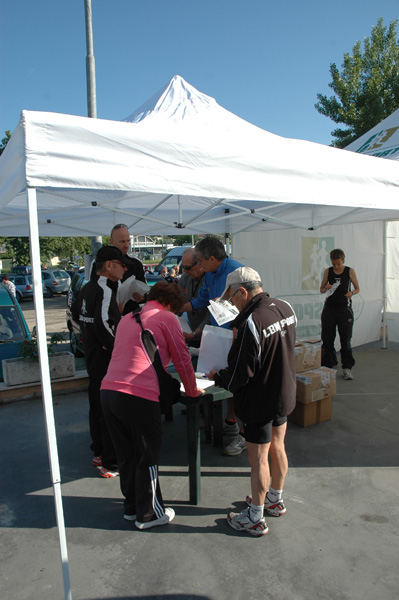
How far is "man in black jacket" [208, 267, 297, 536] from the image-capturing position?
240 cm

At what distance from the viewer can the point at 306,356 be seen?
15.6 ft

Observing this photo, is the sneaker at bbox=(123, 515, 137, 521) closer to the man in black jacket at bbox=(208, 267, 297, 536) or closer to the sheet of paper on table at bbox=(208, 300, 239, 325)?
the man in black jacket at bbox=(208, 267, 297, 536)

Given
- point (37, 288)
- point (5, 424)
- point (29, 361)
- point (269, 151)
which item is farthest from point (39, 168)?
point (29, 361)

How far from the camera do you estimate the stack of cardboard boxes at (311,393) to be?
4.28 m

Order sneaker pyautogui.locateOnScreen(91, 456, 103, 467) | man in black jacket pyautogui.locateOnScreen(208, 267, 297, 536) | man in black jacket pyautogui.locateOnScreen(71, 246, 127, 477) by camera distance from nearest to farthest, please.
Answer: man in black jacket pyautogui.locateOnScreen(208, 267, 297, 536) < man in black jacket pyautogui.locateOnScreen(71, 246, 127, 477) < sneaker pyautogui.locateOnScreen(91, 456, 103, 467)

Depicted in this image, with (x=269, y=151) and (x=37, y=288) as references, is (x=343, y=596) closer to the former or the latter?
(x=37, y=288)

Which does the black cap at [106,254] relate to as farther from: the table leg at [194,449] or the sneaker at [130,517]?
the sneaker at [130,517]

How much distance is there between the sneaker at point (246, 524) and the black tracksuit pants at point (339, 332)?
3.62m

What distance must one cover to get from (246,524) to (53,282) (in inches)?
863

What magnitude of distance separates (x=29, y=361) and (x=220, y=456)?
2.90 m

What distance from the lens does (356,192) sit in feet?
11.0

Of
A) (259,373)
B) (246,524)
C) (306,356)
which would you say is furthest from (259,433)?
(306,356)

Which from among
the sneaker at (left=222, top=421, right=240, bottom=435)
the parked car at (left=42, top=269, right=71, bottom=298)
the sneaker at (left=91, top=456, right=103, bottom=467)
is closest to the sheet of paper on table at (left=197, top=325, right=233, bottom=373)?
the sneaker at (left=222, top=421, right=240, bottom=435)

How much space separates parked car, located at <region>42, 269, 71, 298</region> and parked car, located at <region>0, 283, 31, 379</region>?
16.9 m
